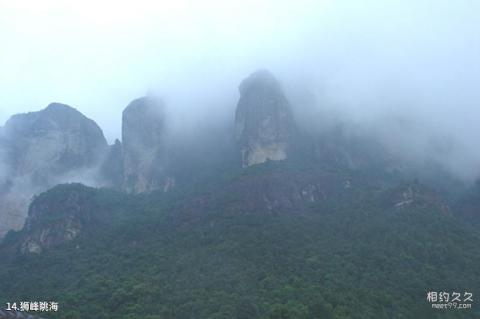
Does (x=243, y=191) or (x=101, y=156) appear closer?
(x=243, y=191)

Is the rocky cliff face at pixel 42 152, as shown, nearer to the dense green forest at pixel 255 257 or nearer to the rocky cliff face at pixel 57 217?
the rocky cliff face at pixel 57 217

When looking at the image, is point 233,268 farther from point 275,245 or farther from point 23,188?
point 23,188

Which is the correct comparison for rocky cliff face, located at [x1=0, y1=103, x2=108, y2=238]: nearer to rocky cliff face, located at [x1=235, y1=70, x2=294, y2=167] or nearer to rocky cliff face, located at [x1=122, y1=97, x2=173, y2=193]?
rocky cliff face, located at [x1=122, y1=97, x2=173, y2=193]

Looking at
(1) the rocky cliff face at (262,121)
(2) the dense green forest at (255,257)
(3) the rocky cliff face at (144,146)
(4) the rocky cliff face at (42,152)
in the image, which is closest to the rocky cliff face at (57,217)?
(2) the dense green forest at (255,257)

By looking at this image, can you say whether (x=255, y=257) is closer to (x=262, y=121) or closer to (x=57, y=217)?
(x=57, y=217)

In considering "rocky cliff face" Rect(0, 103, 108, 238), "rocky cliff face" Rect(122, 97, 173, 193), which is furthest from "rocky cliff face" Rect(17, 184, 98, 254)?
"rocky cliff face" Rect(0, 103, 108, 238)

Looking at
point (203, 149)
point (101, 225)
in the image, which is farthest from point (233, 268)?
point (203, 149)
